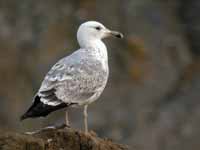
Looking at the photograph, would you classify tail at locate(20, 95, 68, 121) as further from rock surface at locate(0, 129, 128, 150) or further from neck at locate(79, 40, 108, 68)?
neck at locate(79, 40, 108, 68)

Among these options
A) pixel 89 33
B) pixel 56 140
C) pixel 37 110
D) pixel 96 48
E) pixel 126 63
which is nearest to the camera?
pixel 56 140

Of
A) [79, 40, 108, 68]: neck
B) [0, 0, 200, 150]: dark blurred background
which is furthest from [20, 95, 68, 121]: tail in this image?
[0, 0, 200, 150]: dark blurred background

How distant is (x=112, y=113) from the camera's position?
26.5 m

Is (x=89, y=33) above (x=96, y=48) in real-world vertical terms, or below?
above

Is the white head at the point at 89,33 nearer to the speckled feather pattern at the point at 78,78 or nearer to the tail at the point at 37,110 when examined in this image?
the speckled feather pattern at the point at 78,78

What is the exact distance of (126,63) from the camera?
27.7 metres

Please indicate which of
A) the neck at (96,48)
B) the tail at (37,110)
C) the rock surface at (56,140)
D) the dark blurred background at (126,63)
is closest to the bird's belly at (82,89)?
the neck at (96,48)

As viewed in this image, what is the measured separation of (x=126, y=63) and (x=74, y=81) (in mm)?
13509

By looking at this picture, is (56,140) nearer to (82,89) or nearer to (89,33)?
(82,89)

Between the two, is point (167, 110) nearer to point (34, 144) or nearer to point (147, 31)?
point (147, 31)

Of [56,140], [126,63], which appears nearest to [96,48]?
[56,140]

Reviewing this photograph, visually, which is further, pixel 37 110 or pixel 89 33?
pixel 89 33

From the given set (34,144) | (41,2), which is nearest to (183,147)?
(41,2)

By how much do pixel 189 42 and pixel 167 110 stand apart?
103 inches
